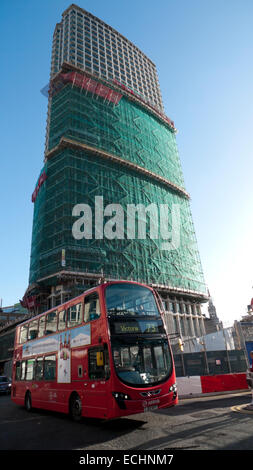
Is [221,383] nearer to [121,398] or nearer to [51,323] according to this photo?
[121,398]

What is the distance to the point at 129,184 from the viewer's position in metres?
46.4

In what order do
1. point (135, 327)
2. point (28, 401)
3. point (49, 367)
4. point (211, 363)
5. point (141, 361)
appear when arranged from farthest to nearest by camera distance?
point (211, 363)
point (28, 401)
point (49, 367)
point (135, 327)
point (141, 361)

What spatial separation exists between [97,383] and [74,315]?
2475 mm

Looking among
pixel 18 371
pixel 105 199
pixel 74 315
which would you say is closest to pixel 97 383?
pixel 74 315

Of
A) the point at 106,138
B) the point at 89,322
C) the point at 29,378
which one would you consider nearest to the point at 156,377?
the point at 89,322

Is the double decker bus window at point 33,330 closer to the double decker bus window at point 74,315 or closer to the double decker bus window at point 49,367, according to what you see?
the double decker bus window at point 49,367

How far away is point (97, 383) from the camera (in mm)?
7785

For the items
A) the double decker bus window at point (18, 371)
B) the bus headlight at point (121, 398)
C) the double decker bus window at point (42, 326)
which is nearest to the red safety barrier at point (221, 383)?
the bus headlight at point (121, 398)

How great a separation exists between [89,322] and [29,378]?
649 cm

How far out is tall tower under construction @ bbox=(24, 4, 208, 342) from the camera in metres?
36.7

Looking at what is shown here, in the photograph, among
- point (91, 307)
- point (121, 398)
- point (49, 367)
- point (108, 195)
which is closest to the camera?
point (121, 398)

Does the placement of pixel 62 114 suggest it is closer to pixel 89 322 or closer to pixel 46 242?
pixel 46 242
